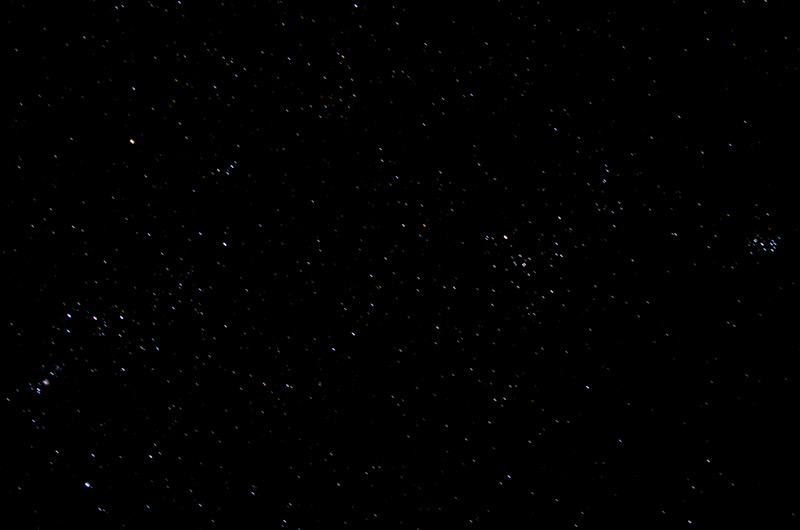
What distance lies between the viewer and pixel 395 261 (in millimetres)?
278

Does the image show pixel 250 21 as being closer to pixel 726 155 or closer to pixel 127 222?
pixel 127 222

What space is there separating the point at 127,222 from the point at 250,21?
0.11 meters

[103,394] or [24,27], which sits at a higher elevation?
[24,27]

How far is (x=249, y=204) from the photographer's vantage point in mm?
277

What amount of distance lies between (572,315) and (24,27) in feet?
0.97

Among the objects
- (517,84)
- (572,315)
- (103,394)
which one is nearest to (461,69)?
(517,84)

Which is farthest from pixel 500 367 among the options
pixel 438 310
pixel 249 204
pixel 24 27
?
pixel 24 27

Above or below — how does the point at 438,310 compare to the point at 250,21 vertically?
below

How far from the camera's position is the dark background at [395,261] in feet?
0.89

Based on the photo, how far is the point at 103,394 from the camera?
274 mm

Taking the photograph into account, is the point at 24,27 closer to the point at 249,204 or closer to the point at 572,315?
the point at 249,204

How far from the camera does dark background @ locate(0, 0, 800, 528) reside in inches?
10.7

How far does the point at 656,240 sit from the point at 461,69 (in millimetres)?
125

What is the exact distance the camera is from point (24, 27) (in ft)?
0.89
